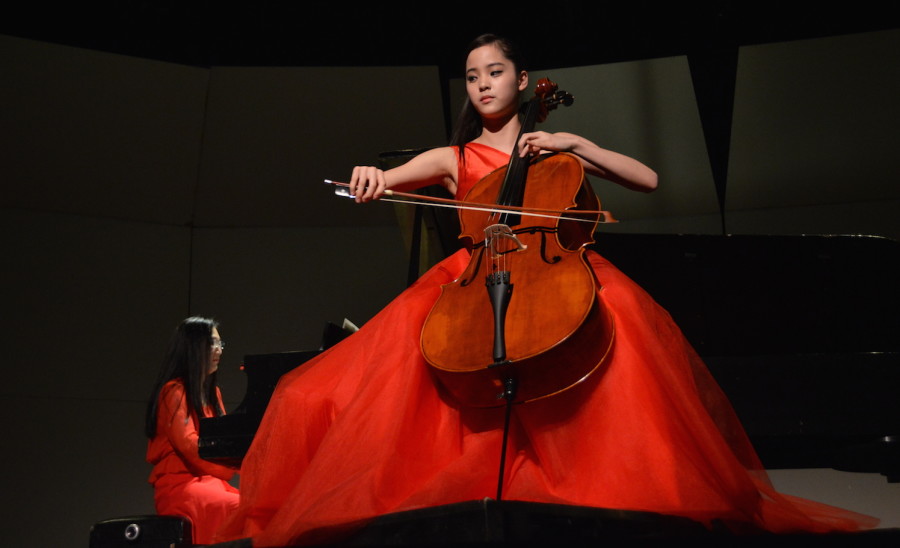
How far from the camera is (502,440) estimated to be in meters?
1.55

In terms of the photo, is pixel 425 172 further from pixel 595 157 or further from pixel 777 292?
pixel 777 292

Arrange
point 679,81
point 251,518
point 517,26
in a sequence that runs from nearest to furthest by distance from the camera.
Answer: point 251,518 < point 517,26 < point 679,81

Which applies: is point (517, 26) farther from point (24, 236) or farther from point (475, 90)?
point (24, 236)

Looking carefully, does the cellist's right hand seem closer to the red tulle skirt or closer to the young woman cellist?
the young woman cellist

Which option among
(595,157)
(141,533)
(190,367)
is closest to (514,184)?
(595,157)

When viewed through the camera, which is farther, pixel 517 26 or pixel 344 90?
pixel 344 90

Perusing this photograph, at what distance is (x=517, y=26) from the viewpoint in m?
4.04

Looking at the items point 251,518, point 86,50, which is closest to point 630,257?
point 251,518

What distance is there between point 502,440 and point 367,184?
59cm

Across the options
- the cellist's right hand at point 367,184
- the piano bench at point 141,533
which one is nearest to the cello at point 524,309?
the cellist's right hand at point 367,184

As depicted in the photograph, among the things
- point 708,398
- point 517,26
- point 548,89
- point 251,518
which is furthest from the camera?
point 517,26

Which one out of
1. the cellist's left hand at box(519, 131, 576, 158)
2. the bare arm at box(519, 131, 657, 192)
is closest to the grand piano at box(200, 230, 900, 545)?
the bare arm at box(519, 131, 657, 192)

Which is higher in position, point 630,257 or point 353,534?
point 630,257

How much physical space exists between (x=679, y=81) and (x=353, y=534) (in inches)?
144
